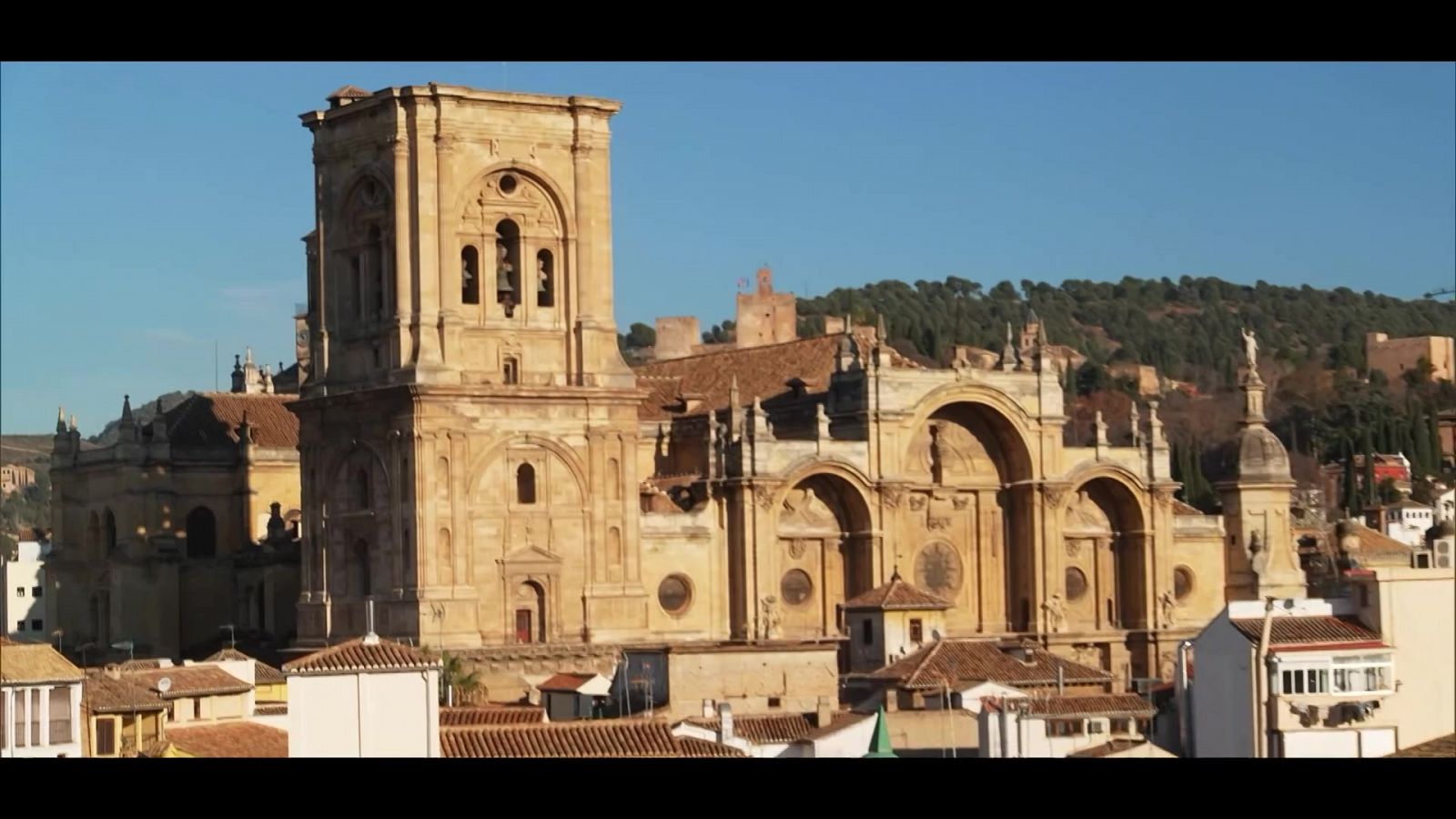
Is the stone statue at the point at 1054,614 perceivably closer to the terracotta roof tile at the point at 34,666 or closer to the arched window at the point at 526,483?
the arched window at the point at 526,483

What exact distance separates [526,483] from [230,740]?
668 inches

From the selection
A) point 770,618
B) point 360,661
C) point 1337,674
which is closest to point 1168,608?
point 770,618

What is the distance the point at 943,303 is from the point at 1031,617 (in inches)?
4282

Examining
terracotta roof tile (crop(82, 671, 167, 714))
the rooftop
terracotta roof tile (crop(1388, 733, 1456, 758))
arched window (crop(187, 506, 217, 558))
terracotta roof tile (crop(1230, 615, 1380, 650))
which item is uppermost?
arched window (crop(187, 506, 217, 558))

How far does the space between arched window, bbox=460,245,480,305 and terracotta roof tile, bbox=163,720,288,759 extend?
52.6 ft

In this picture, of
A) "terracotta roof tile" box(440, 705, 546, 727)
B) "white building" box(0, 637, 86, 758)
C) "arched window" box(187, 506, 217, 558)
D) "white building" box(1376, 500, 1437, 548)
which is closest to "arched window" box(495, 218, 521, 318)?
"terracotta roof tile" box(440, 705, 546, 727)

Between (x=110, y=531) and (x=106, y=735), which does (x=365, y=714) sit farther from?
(x=110, y=531)

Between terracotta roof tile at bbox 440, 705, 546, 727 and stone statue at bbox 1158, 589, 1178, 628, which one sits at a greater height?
stone statue at bbox 1158, 589, 1178, 628

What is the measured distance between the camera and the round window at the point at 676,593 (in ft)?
210

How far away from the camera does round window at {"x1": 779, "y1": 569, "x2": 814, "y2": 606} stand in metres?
66.3

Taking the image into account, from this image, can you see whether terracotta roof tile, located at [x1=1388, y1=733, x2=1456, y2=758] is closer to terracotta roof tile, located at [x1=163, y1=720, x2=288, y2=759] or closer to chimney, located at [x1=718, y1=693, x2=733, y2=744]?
chimney, located at [x1=718, y1=693, x2=733, y2=744]

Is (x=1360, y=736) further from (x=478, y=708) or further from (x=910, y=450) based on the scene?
(x=910, y=450)
